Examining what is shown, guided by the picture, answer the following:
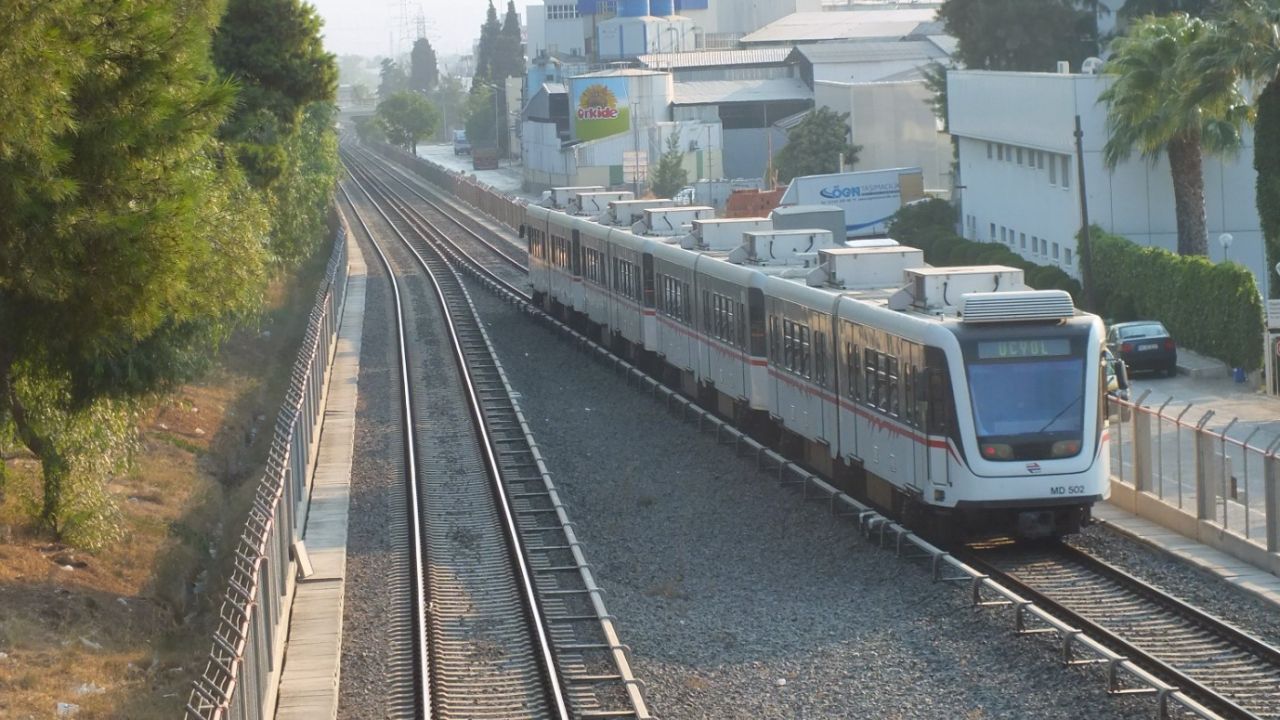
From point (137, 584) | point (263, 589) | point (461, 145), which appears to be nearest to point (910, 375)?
point (263, 589)

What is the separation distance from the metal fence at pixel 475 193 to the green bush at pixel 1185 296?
75.3 feet

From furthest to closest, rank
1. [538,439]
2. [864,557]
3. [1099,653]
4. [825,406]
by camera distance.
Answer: [538,439]
[825,406]
[864,557]
[1099,653]

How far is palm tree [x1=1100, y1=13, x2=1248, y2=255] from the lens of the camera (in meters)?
41.1

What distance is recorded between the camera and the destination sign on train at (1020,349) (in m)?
17.9

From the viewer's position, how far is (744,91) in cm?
10838

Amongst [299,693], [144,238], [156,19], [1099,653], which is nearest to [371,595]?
[299,693]

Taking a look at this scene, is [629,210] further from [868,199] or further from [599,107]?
[599,107]

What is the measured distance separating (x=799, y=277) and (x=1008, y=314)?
7.53 metres

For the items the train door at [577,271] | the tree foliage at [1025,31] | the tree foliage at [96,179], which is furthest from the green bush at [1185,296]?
the tree foliage at [1025,31]

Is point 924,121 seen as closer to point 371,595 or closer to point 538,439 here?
point 538,439

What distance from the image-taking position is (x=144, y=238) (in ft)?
48.9

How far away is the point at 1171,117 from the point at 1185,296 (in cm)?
452

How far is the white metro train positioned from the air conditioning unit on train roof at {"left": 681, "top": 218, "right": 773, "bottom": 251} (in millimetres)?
1082

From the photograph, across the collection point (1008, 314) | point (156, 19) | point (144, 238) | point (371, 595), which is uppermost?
point (156, 19)
